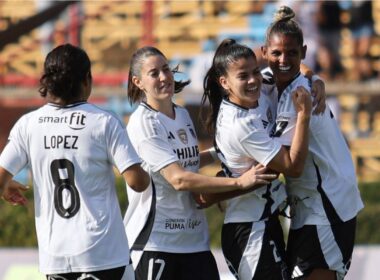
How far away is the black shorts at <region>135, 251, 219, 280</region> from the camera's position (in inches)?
213

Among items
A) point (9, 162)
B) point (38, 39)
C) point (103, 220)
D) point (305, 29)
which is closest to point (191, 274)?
point (103, 220)

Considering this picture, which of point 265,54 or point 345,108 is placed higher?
point 265,54

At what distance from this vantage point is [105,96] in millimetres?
14547

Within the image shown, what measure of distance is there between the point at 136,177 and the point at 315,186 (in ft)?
3.36

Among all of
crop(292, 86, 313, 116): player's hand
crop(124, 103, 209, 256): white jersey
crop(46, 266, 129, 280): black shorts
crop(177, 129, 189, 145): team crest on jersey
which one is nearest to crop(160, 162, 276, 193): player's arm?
crop(124, 103, 209, 256): white jersey

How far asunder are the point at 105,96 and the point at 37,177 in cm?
971

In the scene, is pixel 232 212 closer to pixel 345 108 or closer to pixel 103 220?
pixel 103 220

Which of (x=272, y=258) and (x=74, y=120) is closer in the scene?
(x=74, y=120)

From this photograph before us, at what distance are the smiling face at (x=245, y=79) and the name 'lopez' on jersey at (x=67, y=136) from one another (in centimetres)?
85

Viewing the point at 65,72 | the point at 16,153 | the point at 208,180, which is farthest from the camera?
the point at 208,180

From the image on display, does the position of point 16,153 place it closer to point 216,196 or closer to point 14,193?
point 14,193

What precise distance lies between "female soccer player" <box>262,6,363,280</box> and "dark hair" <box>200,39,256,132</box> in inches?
6.5

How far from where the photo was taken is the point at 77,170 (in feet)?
15.8

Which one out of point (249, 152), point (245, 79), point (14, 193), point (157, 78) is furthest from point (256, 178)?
point (14, 193)
